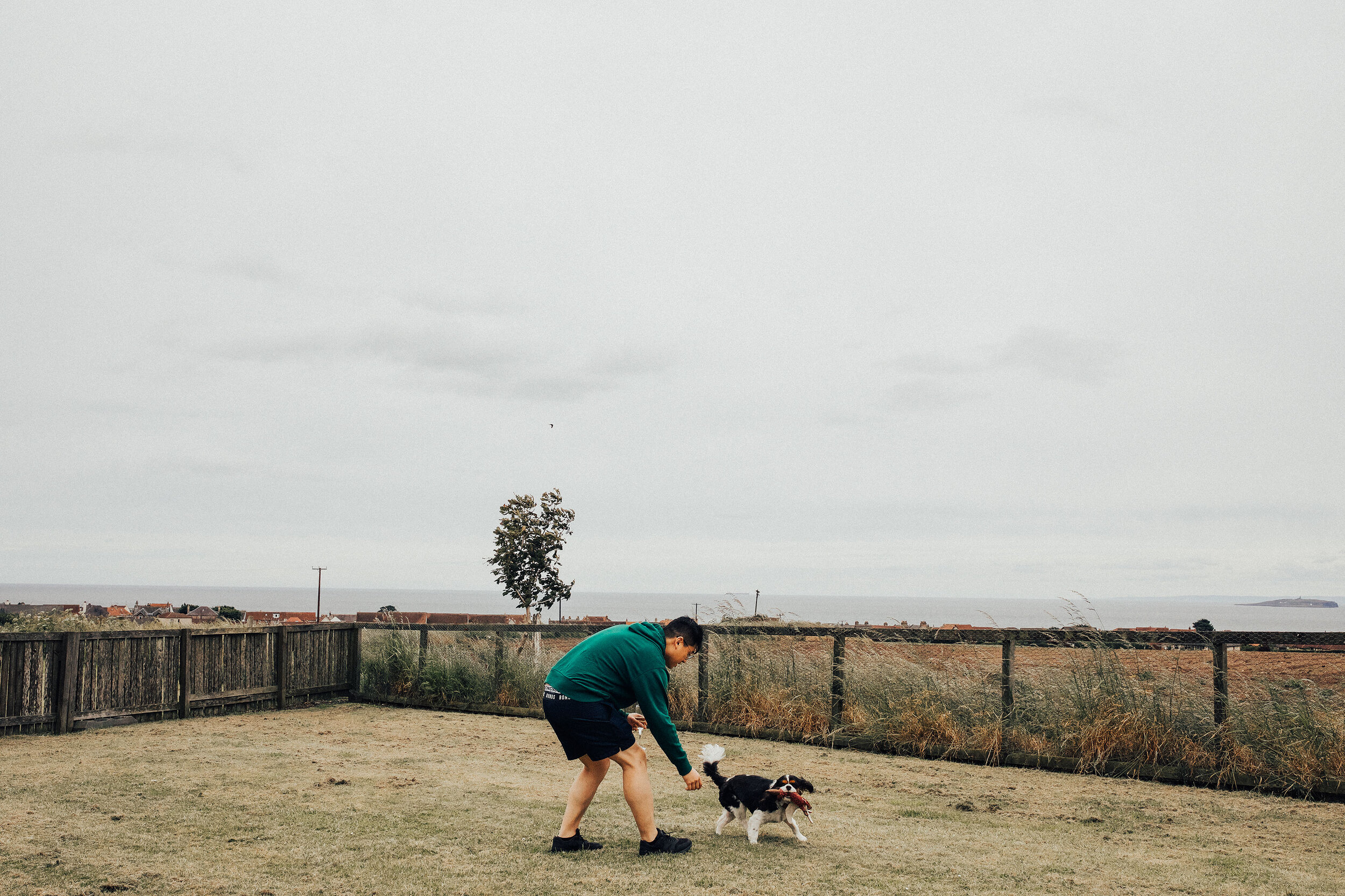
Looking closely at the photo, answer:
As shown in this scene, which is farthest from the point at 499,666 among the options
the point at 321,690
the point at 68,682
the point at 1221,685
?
the point at 1221,685

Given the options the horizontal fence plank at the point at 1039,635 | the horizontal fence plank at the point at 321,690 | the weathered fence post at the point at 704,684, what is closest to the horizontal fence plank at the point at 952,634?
the horizontal fence plank at the point at 1039,635

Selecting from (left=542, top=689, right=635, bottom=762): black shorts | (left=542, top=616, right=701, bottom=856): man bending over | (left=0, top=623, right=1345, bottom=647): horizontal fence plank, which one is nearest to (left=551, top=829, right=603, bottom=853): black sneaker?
(left=542, top=616, right=701, bottom=856): man bending over

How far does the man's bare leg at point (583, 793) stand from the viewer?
17.1 ft

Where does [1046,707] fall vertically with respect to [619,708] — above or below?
below

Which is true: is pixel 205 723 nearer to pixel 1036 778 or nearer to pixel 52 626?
pixel 52 626

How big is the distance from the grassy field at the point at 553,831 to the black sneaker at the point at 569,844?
10 cm

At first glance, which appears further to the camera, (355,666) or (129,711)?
(355,666)

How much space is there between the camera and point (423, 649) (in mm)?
13836

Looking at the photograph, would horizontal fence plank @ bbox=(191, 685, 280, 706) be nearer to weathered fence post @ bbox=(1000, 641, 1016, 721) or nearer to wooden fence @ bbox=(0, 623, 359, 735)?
wooden fence @ bbox=(0, 623, 359, 735)

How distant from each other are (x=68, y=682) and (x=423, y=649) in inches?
177

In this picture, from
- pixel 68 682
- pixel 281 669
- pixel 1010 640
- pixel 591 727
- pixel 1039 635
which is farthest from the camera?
pixel 281 669

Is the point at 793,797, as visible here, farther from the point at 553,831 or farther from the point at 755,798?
the point at 553,831

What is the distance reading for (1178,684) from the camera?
8367 mm

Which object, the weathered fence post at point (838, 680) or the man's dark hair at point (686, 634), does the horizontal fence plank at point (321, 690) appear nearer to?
the weathered fence post at point (838, 680)
